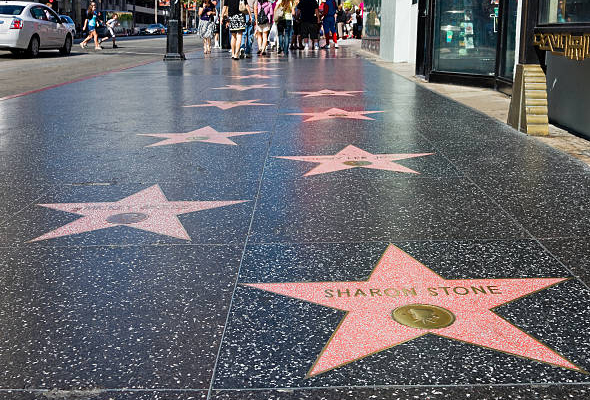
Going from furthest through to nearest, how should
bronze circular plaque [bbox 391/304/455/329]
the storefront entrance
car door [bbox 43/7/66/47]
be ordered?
car door [bbox 43/7/66/47], the storefront entrance, bronze circular plaque [bbox 391/304/455/329]

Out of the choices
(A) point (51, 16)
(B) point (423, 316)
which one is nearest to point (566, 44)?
(B) point (423, 316)

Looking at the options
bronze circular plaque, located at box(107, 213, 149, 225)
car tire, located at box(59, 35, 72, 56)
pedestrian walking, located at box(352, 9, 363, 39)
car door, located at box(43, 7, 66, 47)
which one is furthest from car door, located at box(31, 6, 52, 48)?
pedestrian walking, located at box(352, 9, 363, 39)

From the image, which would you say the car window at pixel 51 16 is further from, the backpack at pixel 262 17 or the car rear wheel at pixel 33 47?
the backpack at pixel 262 17

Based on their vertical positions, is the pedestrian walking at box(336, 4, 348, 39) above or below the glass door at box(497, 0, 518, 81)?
above

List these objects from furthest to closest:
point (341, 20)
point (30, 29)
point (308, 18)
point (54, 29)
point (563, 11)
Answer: point (341, 20)
point (308, 18)
point (54, 29)
point (30, 29)
point (563, 11)

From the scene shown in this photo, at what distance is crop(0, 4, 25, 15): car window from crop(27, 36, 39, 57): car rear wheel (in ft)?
2.91

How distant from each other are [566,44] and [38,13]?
1989 cm

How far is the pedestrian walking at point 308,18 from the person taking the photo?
86.4 ft

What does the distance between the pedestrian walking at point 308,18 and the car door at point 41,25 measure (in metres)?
9.28

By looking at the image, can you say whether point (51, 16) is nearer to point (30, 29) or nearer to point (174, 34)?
point (30, 29)

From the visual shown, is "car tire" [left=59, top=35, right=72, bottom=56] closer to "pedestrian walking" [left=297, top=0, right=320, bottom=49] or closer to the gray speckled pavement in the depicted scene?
"pedestrian walking" [left=297, top=0, right=320, bottom=49]

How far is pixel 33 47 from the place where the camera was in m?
21.7

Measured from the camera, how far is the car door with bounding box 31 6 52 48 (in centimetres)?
2192

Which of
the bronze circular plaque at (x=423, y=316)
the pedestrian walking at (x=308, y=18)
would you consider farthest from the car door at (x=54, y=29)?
the bronze circular plaque at (x=423, y=316)
